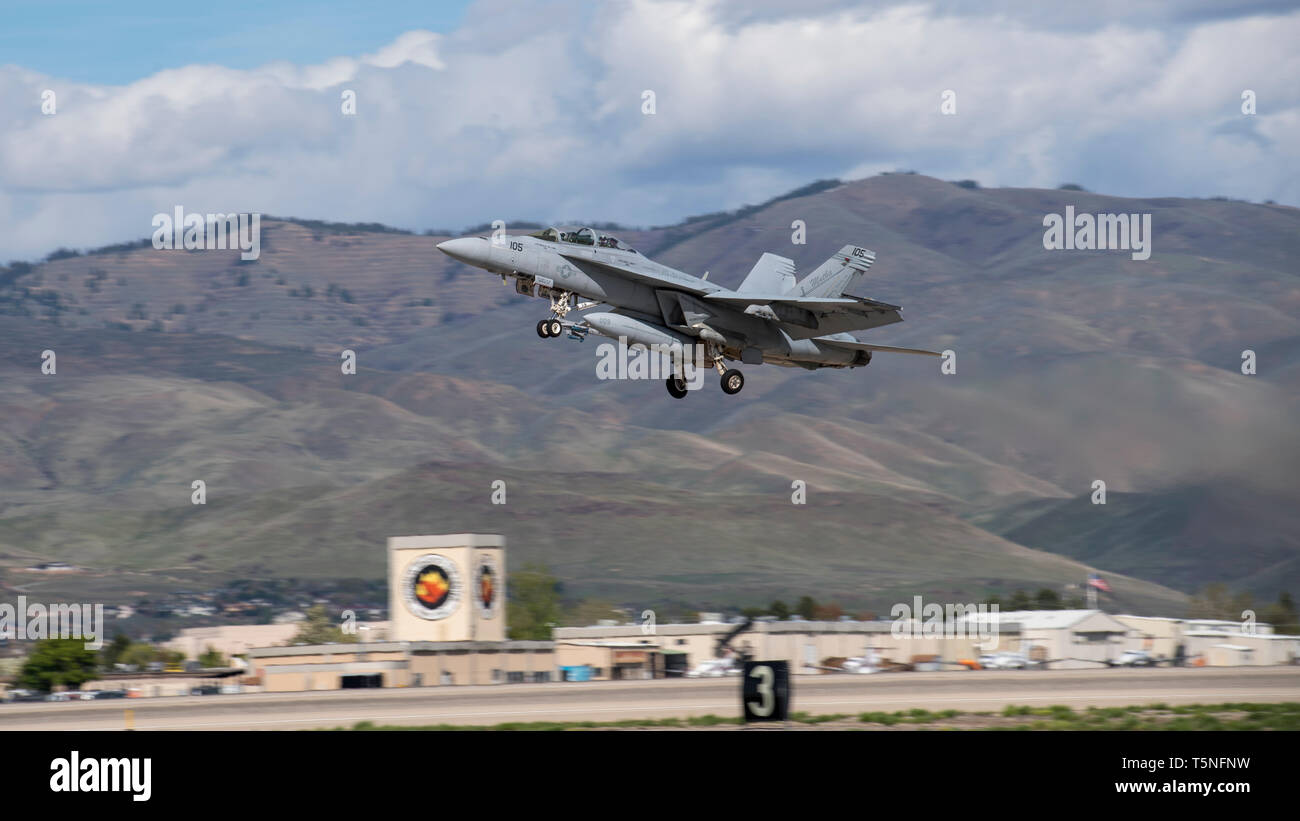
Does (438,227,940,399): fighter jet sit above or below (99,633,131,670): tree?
above

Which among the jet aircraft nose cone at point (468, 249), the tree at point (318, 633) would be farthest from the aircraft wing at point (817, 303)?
the tree at point (318, 633)

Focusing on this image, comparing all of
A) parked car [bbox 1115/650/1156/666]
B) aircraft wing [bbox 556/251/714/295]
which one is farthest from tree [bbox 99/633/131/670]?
aircraft wing [bbox 556/251/714/295]

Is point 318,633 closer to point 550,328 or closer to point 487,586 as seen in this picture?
point 487,586

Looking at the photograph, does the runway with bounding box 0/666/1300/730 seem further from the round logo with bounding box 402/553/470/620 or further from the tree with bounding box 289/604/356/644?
the tree with bounding box 289/604/356/644

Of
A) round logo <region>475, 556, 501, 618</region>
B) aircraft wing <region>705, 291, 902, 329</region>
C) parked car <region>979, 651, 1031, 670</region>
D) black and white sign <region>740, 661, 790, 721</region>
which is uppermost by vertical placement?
aircraft wing <region>705, 291, 902, 329</region>

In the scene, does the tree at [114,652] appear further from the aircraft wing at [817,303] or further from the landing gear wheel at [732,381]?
the aircraft wing at [817,303]
